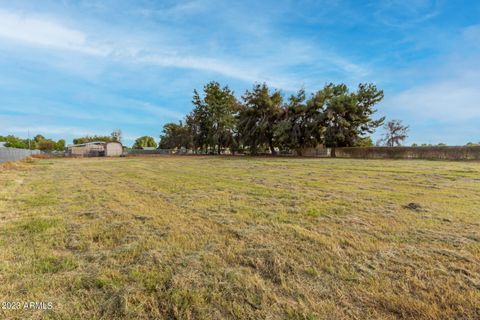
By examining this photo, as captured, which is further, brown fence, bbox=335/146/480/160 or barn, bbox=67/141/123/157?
barn, bbox=67/141/123/157

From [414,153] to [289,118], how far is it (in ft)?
44.4

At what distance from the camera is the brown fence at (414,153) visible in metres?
21.2

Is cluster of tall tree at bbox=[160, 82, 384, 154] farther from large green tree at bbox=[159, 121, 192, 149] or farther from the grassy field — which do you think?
the grassy field

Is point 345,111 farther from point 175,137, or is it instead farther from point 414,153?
point 175,137

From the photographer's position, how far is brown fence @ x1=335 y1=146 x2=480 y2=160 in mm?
21250

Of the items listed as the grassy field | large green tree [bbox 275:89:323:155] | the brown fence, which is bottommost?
the grassy field

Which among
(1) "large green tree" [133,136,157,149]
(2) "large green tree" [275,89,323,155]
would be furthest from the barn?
(1) "large green tree" [133,136,157,149]

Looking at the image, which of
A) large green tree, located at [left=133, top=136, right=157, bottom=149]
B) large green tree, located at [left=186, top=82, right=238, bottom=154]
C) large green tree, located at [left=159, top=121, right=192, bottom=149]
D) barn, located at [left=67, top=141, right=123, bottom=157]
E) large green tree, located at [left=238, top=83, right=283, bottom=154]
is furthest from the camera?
large green tree, located at [left=133, top=136, right=157, bottom=149]

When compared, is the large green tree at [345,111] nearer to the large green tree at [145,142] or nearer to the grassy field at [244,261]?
the grassy field at [244,261]

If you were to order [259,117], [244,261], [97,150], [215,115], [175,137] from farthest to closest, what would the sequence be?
1. [175,137]
2. [97,150]
3. [215,115]
4. [259,117]
5. [244,261]

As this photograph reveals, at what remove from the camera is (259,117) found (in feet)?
108

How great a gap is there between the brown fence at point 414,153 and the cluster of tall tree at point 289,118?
1227 millimetres

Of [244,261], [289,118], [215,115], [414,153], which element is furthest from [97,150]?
[244,261]

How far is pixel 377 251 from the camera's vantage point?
275 cm
